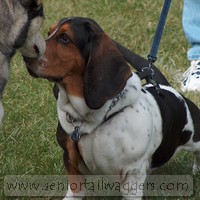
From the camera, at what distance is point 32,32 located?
3.06 metres

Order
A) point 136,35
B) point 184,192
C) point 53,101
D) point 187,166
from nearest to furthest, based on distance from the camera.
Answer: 1. point 184,192
2. point 187,166
3. point 53,101
4. point 136,35

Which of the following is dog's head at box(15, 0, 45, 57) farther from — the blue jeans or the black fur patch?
the blue jeans

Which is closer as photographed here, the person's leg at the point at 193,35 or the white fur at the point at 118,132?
the white fur at the point at 118,132

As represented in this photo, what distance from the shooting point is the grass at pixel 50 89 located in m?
3.80

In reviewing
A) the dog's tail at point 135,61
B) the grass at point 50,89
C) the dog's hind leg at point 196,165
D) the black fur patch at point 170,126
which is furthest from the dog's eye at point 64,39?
the dog's hind leg at point 196,165

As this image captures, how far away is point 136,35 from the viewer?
6070mm

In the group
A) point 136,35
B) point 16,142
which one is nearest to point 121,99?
point 16,142

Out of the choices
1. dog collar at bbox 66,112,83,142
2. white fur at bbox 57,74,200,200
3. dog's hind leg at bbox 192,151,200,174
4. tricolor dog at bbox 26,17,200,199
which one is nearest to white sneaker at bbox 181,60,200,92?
dog's hind leg at bbox 192,151,200,174

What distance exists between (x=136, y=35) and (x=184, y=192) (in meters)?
2.73

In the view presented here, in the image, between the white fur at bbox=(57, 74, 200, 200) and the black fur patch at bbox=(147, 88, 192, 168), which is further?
the black fur patch at bbox=(147, 88, 192, 168)

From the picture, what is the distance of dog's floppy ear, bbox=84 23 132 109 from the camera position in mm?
2979

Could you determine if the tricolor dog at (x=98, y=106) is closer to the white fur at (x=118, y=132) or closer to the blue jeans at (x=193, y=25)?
the white fur at (x=118, y=132)

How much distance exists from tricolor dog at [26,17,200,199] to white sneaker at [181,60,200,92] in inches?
64.0

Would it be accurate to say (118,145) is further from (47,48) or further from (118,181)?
(47,48)
